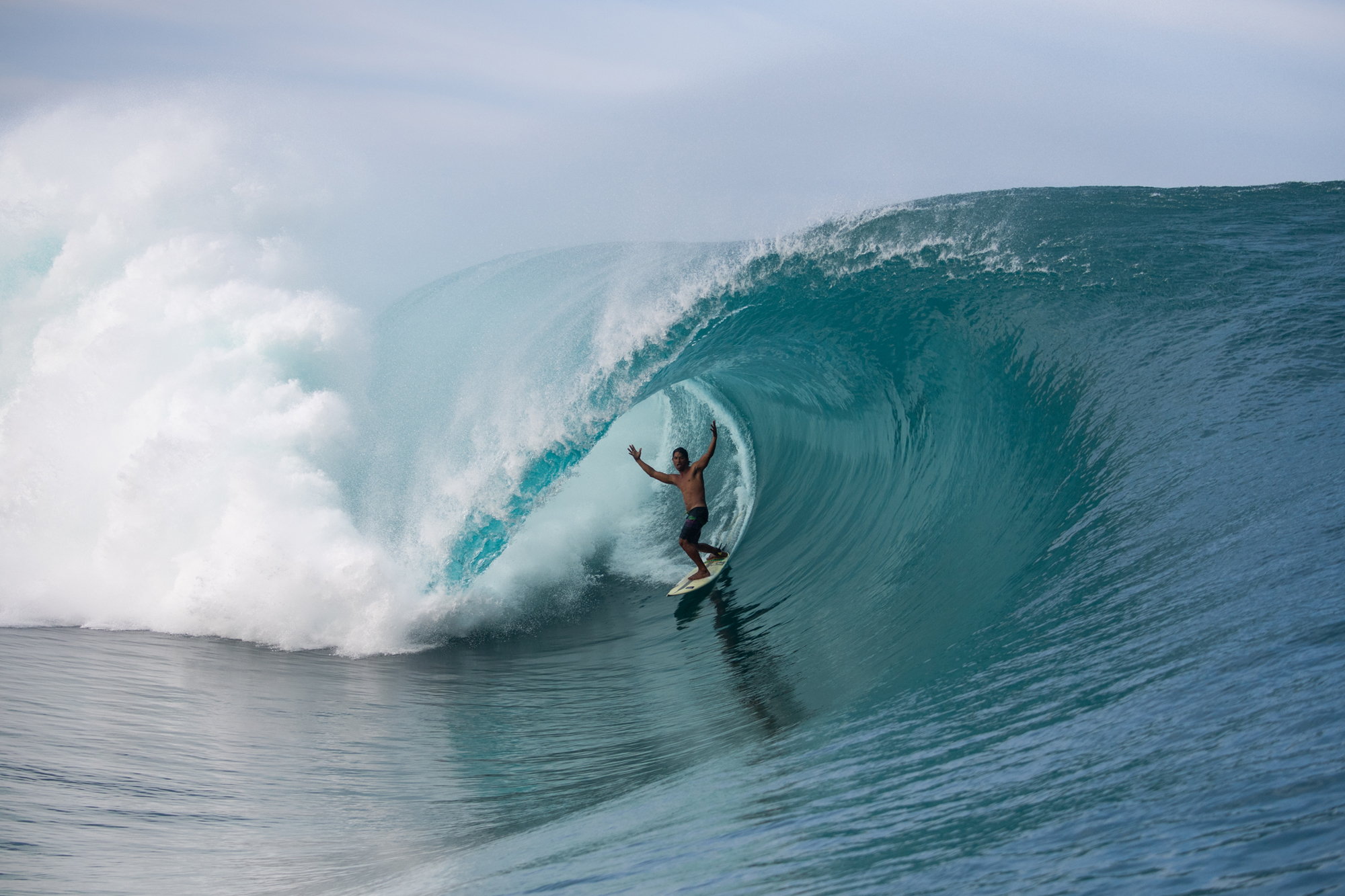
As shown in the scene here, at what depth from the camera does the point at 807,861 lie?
2.56 m

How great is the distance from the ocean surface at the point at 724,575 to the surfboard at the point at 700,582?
27 cm

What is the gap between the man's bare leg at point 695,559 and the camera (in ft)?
24.7

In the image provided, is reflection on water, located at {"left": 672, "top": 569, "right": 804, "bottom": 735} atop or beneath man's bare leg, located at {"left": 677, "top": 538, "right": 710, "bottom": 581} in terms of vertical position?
beneath

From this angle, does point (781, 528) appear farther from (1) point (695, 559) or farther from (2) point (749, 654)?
(2) point (749, 654)

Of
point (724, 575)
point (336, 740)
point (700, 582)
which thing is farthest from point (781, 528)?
point (336, 740)

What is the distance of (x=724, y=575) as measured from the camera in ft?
25.1

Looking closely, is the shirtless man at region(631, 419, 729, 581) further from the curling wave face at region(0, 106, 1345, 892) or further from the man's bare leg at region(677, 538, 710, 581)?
the curling wave face at region(0, 106, 1345, 892)

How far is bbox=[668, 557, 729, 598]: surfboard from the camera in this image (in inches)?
300

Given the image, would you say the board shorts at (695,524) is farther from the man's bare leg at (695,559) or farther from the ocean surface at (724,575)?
the ocean surface at (724,575)

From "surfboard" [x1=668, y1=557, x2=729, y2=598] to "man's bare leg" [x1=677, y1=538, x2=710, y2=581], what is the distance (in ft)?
0.11

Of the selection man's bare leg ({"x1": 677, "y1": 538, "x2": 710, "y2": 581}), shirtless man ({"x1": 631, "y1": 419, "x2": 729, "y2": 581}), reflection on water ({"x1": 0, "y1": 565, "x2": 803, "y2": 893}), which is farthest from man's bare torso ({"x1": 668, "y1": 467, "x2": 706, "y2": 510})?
reflection on water ({"x1": 0, "y1": 565, "x2": 803, "y2": 893})

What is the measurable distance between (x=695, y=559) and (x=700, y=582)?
0.22m

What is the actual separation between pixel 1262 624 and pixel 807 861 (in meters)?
1.96

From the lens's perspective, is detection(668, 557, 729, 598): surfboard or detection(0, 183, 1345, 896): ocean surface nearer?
detection(0, 183, 1345, 896): ocean surface
